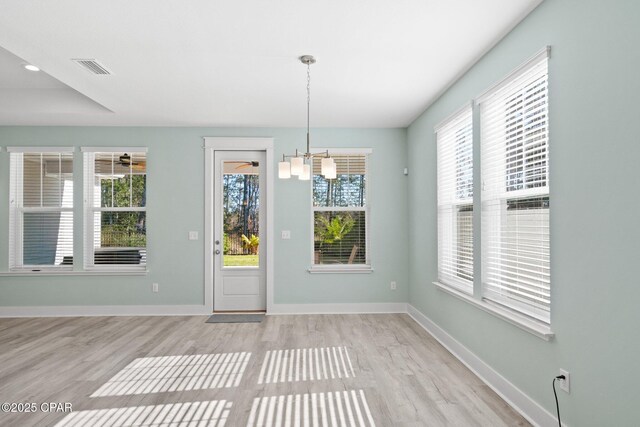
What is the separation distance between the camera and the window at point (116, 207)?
212 inches

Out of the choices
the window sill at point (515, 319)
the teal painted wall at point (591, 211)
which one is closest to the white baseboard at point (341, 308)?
the window sill at point (515, 319)

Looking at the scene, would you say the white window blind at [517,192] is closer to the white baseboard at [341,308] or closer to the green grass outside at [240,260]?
the white baseboard at [341,308]

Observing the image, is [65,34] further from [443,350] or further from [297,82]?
[443,350]

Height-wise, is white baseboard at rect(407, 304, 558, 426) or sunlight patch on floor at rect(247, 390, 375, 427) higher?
white baseboard at rect(407, 304, 558, 426)

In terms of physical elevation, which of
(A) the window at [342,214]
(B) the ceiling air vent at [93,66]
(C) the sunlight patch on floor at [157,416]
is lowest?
(C) the sunlight patch on floor at [157,416]

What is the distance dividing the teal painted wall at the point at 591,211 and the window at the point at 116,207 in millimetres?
4772

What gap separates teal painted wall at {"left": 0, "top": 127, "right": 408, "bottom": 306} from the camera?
530 centimetres

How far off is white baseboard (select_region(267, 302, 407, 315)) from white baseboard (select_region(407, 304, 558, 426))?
105 cm

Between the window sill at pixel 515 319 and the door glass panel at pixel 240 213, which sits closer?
the window sill at pixel 515 319

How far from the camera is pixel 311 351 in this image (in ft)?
12.5

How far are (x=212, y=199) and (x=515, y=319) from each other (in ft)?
13.4

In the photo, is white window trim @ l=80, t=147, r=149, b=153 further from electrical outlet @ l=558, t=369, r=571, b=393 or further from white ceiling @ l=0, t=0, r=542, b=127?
electrical outlet @ l=558, t=369, r=571, b=393

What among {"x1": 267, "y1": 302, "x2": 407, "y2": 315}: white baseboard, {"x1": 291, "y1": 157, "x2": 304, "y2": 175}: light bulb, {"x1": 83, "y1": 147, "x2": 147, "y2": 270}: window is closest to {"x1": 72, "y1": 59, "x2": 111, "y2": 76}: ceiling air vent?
{"x1": 291, "y1": 157, "x2": 304, "y2": 175}: light bulb

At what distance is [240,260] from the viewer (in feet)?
18.0
